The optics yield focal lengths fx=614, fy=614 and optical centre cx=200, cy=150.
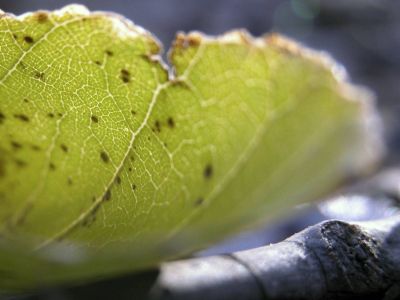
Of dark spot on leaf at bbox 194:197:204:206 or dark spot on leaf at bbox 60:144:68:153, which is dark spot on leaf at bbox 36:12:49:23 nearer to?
dark spot on leaf at bbox 60:144:68:153

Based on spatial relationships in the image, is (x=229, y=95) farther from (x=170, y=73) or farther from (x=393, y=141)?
(x=393, y=141)

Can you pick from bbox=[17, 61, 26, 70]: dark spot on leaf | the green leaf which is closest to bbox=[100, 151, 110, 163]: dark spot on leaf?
the green leaf

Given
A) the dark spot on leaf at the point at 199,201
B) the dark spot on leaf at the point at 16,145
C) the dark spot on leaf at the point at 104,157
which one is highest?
the dark spot on leaf at the point at 16,145

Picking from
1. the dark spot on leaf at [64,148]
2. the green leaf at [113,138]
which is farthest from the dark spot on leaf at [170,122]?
the dark spot on leaf at [64,148]

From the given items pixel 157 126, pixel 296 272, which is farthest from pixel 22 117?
pixel 296 272

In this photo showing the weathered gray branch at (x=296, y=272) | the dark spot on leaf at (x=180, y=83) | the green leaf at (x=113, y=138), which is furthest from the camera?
the dark spot on leaf at (x=180, y=83)

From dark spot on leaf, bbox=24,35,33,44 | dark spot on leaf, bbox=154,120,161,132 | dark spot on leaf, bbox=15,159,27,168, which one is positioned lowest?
dark spot on leaf, bbox=15,159,27,168

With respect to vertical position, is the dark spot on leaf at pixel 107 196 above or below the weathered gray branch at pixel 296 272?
above

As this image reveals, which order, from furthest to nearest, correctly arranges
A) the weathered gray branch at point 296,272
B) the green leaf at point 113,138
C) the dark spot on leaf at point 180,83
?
the dark spot on leaf at point 180,83 < the green leaf at point 113,138 < the weathered gray branch at point 296,272

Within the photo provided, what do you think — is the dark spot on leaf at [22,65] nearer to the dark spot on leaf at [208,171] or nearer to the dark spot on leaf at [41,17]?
the dark spot on leaf at [41,17]

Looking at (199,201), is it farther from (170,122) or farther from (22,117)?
(22,117)

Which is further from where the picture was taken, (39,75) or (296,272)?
(39,75)

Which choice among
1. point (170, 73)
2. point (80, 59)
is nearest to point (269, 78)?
point (170, 73)
